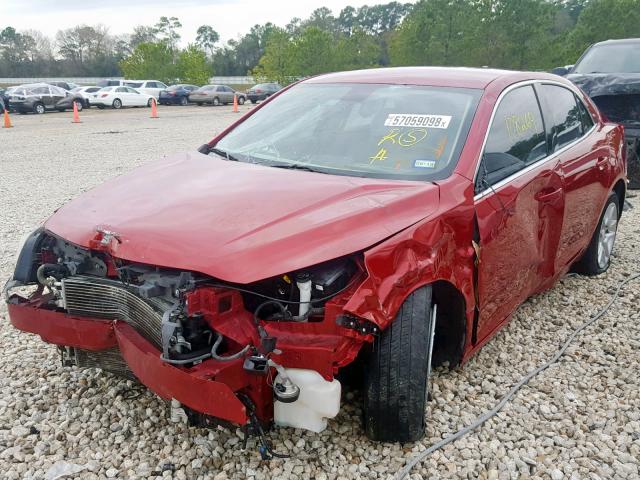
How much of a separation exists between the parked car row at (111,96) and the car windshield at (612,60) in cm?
1848

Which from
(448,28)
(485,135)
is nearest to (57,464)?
(485,135)

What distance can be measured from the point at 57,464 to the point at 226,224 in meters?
1.32

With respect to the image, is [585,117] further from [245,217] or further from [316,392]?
[316,392]

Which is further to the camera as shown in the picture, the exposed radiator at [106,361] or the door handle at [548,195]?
the door handle at [548,195]

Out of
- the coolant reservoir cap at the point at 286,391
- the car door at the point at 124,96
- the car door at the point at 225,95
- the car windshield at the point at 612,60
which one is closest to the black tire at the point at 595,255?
the coolant reservoir cap at the point at 286,391

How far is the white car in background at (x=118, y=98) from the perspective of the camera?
30.9 metres

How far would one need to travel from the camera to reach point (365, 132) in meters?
3.38

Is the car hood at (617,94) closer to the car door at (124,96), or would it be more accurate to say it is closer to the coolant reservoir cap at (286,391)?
the coolant reservoir cap at (286,391)

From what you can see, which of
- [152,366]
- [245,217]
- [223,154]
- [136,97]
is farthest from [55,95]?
[152,366]

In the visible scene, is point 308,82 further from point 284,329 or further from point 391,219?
point 284,329

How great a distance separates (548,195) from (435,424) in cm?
155

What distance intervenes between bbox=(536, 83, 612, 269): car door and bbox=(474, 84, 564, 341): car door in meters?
0.16

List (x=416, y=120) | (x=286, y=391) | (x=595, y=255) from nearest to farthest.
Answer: (x=286, y=391) → (x=416, y=120) → (x=595, y=255)

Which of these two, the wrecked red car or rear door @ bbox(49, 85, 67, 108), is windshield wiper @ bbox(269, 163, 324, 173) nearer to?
the wrecked red car
